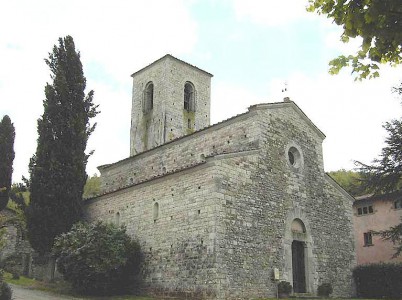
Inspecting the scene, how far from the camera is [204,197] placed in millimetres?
17656

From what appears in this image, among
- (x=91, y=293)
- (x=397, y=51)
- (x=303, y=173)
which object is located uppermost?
(x=303, y=173)

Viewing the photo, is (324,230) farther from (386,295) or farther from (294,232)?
(386,295)

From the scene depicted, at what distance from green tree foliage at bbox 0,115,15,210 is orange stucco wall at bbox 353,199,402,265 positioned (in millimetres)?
24177

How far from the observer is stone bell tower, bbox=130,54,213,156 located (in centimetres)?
3120

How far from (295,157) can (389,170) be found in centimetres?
501

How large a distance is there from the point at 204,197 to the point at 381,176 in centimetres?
1066

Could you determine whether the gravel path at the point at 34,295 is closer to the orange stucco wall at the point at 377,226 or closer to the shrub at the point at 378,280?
the shrub at the point at 378,280

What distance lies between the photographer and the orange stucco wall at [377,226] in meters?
29.7

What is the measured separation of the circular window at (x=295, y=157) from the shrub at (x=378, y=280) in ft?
21.4

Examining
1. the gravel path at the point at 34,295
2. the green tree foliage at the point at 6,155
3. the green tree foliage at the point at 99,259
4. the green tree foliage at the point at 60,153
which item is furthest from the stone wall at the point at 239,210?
the green tree foliage at the point at 6,155

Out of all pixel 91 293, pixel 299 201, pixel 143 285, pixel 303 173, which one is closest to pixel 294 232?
pixel 299 201

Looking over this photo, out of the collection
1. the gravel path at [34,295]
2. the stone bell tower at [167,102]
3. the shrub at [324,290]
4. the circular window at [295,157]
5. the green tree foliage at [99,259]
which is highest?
the stone bell tower at [167,102]

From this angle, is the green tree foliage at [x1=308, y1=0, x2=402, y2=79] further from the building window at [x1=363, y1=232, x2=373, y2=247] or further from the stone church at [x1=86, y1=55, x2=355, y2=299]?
the building window at [x1=363, y1=232, x2=373, y2=247]

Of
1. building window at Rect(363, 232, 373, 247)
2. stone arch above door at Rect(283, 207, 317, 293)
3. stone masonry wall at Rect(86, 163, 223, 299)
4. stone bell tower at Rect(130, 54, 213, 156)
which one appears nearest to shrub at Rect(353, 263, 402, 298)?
stone arch above door at Rect(283, 207, 317, 293)
